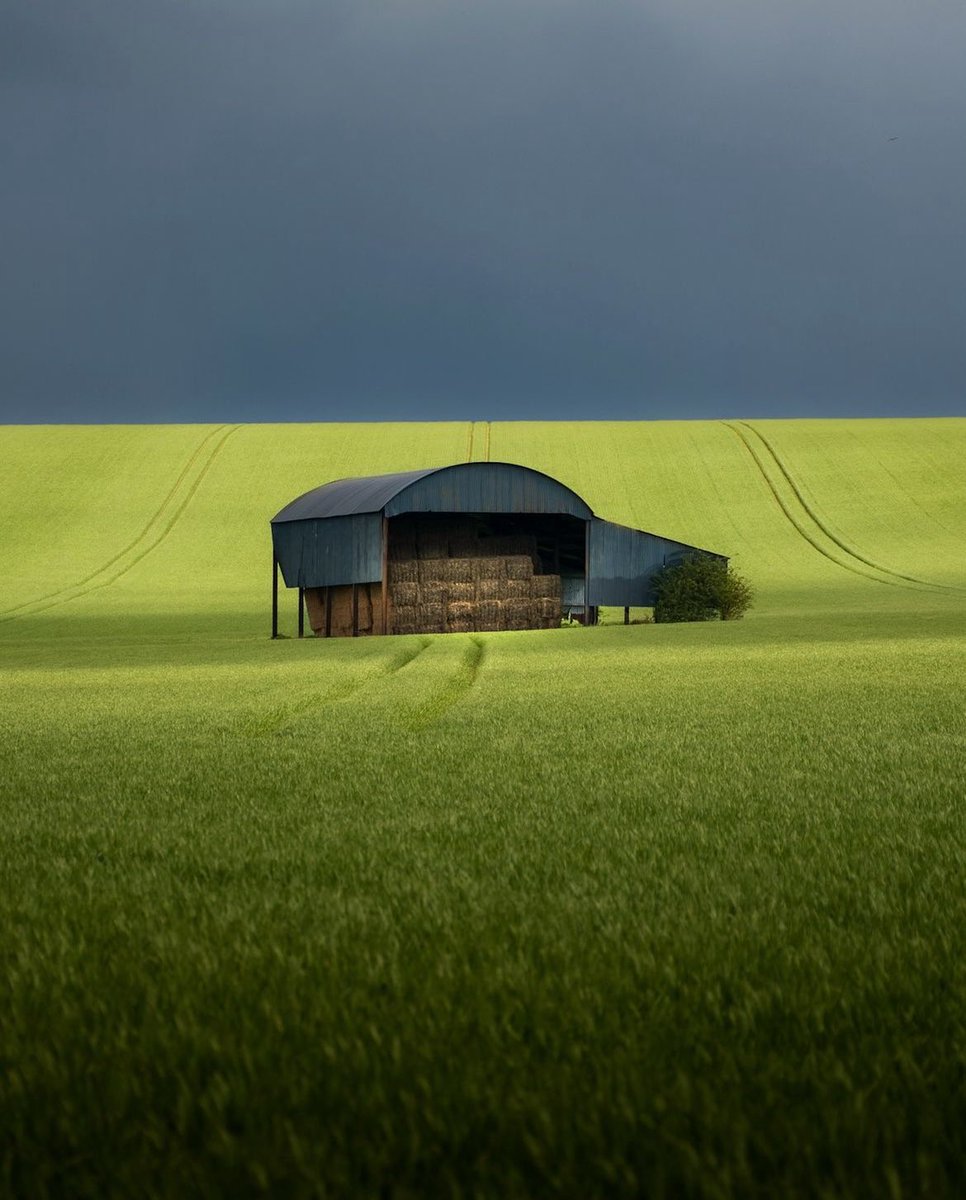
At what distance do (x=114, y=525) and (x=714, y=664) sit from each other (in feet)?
219

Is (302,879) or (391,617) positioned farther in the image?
(391,617)

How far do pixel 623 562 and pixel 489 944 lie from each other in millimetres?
46454

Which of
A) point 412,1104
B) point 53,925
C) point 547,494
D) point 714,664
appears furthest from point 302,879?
point 547,494

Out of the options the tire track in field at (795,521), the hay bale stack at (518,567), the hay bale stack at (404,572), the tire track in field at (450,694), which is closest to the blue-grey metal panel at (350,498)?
the hay bale stack at (404,572)

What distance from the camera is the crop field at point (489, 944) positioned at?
10.3 feet

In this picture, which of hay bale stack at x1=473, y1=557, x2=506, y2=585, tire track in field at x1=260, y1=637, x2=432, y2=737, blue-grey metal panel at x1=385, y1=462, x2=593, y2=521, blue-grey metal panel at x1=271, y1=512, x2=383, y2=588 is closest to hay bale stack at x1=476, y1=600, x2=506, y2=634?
hay bale stack at x1=473, y1=557, x2=506, y2=585

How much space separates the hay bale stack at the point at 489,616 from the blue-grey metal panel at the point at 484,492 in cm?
335

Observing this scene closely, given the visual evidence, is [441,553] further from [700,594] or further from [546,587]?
[700,594]

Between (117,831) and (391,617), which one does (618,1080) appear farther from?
(391,617)

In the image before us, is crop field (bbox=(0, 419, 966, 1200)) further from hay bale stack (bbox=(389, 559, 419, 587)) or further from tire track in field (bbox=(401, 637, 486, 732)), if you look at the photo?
hay bale stack (bbox=(389, 559, 419, 587))

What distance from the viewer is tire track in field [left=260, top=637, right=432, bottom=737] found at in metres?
14.9

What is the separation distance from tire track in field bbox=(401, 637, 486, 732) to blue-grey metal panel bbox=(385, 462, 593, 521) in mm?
13206

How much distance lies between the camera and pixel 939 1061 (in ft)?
12.1

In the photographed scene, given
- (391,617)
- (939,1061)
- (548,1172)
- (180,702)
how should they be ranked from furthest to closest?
(391,617) < (180,702) < (939,1061) < (548,1172)
